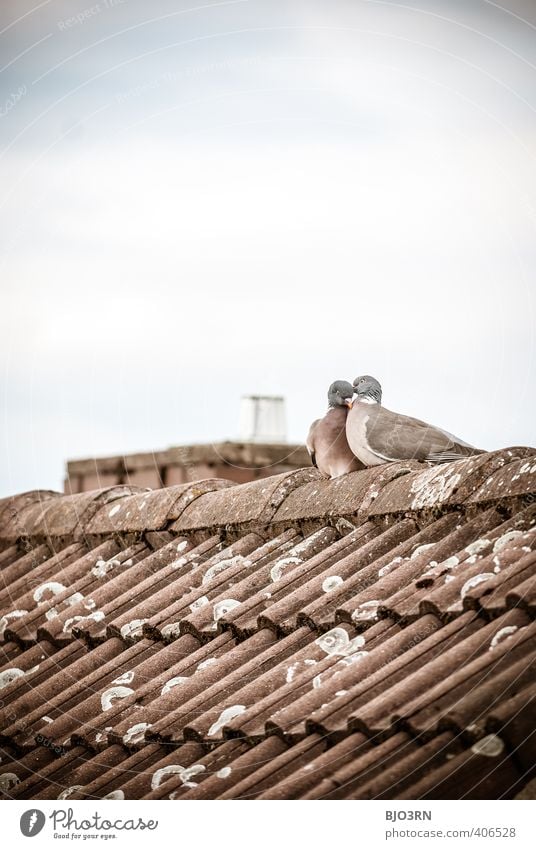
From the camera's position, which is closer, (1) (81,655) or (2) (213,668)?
(2) (213,668)

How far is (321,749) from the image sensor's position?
2.15 meters

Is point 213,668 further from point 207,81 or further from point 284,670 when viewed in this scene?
point 207,81

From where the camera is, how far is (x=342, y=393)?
3.85 meters

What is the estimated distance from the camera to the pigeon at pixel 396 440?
3539mm

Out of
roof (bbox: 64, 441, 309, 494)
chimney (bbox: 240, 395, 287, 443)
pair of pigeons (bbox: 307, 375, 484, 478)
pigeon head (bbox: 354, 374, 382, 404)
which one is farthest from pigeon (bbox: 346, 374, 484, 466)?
chimney (bbox: 240, 395, 287, 443)

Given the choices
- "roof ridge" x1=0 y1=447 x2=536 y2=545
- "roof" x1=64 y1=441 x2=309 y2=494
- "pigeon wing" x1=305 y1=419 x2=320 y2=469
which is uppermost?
"pigeon wing" x1=305 y1=419 x2=320 y2=469

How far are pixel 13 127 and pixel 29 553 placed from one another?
1.78m

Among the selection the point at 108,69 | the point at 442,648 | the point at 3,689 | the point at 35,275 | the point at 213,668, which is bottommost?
the point at 3,689

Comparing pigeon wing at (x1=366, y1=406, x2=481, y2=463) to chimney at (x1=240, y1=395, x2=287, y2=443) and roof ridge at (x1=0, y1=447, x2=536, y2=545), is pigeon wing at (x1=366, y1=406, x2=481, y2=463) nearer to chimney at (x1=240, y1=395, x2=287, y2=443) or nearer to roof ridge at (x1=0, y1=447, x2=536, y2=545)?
roof ridge at (x1=0, y1=447, x2=536, y2=545)

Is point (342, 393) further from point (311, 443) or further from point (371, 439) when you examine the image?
point (371, 439)

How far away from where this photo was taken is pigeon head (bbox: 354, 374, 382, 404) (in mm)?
3760

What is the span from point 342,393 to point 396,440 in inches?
14.3

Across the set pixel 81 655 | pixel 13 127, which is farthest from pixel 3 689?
pixel 13 127

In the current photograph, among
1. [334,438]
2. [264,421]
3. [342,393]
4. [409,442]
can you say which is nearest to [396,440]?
[409,442]
